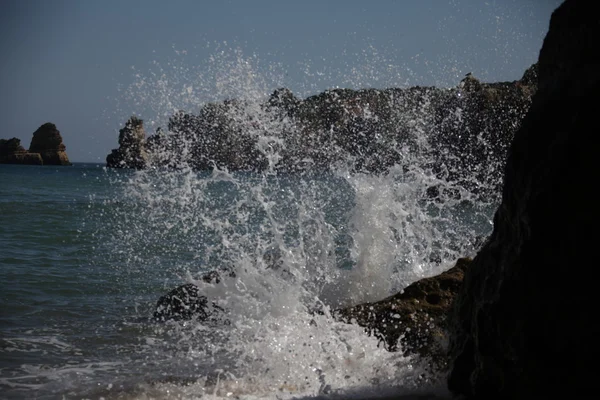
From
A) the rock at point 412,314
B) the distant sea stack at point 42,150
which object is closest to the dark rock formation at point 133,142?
the rock at point 412,314

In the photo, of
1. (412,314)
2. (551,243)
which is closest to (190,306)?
(412,314)

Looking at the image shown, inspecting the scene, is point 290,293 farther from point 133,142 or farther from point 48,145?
point 48,145

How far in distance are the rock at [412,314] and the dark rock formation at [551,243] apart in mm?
1620

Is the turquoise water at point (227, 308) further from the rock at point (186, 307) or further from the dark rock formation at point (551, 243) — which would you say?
the dark rock formation at point (551, 243)

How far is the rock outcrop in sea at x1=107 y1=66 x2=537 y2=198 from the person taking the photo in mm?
8680

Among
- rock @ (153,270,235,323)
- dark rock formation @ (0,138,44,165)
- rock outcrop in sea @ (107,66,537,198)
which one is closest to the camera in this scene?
rock @ (153,270,235,323)

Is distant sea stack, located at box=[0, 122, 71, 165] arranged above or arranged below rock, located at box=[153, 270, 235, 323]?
above

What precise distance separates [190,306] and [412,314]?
2.67m

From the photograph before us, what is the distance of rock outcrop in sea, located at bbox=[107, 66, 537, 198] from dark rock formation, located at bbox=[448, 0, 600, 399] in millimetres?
4422

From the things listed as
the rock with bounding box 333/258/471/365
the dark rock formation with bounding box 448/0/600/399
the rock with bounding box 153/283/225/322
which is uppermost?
the dark rock formation with bounding box 448/0/600/399

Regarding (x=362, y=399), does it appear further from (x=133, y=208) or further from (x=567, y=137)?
(x=133, y=208)

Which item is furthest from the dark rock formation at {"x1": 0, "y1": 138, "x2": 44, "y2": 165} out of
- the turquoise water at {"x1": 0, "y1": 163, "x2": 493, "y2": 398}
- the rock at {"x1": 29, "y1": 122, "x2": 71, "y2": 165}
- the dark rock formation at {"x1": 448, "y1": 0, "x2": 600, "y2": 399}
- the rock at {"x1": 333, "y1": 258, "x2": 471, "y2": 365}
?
the dark rock formation at {"x1": 448, "y1": 0, "x2": 600, "y2": 399}

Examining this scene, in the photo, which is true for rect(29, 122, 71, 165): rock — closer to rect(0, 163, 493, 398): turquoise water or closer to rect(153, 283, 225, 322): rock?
rect(0, 163, 493, 398): turquoise water

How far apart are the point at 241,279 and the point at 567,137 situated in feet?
14.1
